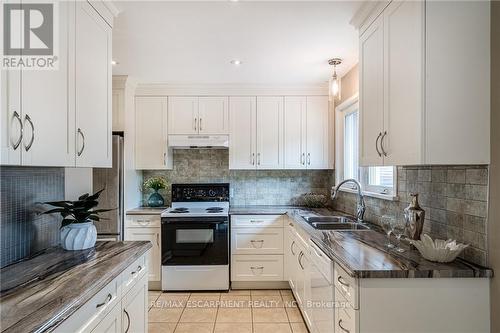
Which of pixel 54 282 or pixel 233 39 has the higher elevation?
pixel 233 39

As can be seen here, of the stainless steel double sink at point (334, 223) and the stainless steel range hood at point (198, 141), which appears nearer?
the stainless steel double sink at point (334, 223)

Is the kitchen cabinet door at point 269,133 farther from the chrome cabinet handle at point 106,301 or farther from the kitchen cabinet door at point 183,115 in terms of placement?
the chrome cabinet handle at point 106,301

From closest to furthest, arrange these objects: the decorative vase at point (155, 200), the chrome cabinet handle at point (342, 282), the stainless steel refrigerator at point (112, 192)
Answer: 1. the chrome cabinet handle at point (342, 282)
2. the stainless steel refrigerator at point (112, 192)
3. the decorative vase at point (155, 200)

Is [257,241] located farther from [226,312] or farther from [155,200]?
[155,200]

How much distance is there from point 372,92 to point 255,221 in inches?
79.3

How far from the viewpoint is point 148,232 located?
11.0 feet

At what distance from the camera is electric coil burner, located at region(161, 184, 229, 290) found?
10.7ft

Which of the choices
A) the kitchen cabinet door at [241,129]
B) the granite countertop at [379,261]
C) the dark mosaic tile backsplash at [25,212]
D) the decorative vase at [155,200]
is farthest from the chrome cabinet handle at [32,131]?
the decorative vase at [155,200]

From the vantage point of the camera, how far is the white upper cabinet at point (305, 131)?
3670 mm

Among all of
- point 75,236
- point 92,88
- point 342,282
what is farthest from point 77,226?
point 342,282

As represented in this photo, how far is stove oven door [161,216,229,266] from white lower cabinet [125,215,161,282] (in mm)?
115

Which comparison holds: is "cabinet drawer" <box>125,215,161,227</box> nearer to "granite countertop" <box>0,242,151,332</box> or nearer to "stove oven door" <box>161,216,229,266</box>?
"stove oven door" <box>161,216,229,266</box>

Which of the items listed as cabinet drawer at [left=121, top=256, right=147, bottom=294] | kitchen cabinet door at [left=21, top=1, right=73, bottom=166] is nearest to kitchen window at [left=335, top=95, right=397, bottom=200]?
cabinet drawer at [left=121, top=256, right=147, bottom=294]

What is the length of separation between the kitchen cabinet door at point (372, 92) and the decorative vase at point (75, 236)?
1.81 m
